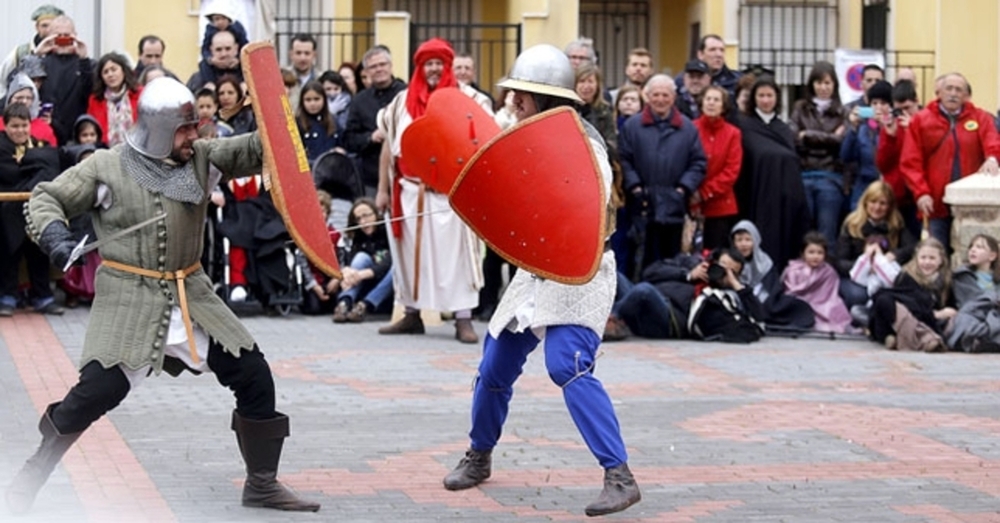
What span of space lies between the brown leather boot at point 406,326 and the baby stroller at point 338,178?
1333mm

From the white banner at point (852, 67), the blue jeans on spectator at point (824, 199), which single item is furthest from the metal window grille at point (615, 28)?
the blue jeans on spectator at point (824, 199)

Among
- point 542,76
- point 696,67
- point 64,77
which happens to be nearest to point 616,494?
point 542,76

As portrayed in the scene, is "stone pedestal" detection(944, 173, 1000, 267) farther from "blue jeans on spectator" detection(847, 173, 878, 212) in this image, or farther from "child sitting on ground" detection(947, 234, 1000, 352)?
"blue jeans on spectator" detection(847, 173, 878, 212)

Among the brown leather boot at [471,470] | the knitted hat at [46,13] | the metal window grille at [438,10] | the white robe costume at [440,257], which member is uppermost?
the metal window grille at [438,10]

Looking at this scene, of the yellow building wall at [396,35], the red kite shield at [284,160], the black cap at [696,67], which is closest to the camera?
the red kite shield at [284,160]

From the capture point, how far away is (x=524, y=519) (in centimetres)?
709

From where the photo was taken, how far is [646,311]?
→ 41.7ft

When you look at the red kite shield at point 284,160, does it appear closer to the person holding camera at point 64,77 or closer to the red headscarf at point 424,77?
the red headscarf at point 424,77

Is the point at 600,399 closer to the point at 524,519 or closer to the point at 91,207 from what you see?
the point at 524,519

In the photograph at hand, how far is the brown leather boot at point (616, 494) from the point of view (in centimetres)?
701

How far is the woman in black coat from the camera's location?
13.4 m

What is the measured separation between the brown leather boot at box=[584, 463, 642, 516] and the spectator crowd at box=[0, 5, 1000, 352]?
5214 mm

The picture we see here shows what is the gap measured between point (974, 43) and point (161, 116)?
619 inches

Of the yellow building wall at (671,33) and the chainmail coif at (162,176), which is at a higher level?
the yellow building wall at (671,33)
